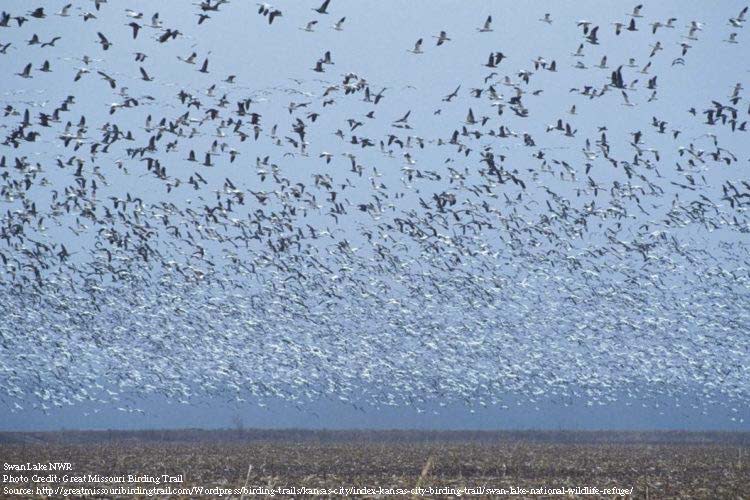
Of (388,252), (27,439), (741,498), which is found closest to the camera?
(741,498)

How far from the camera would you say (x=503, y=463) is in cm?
3572

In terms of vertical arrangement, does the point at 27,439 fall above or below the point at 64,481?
below

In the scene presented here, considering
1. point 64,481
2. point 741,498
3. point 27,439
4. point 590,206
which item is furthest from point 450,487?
point 27,439

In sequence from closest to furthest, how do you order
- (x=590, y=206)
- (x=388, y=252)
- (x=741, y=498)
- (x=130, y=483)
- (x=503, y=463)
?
1. (x=741, y=498)
2. (x=130, y=483)
3. (x=503, y=463)
4. (x=590, y=206)
5. (x=388, y=252)

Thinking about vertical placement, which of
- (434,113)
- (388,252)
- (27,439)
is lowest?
(27,439)

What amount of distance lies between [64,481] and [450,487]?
34.4ft

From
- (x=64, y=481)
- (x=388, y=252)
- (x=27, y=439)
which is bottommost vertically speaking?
(x=27, y=439)

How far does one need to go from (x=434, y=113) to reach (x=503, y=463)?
12.7 m

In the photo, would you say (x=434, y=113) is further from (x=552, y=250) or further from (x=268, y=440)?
(x=268, y=440)

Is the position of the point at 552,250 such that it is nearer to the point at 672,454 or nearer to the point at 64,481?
the point at 672,454

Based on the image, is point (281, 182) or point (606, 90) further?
point (281, 182)

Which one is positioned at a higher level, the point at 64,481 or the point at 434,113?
the point at 434,113

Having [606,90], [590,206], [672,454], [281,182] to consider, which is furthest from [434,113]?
[672,454]

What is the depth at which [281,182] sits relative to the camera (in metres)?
37.4
